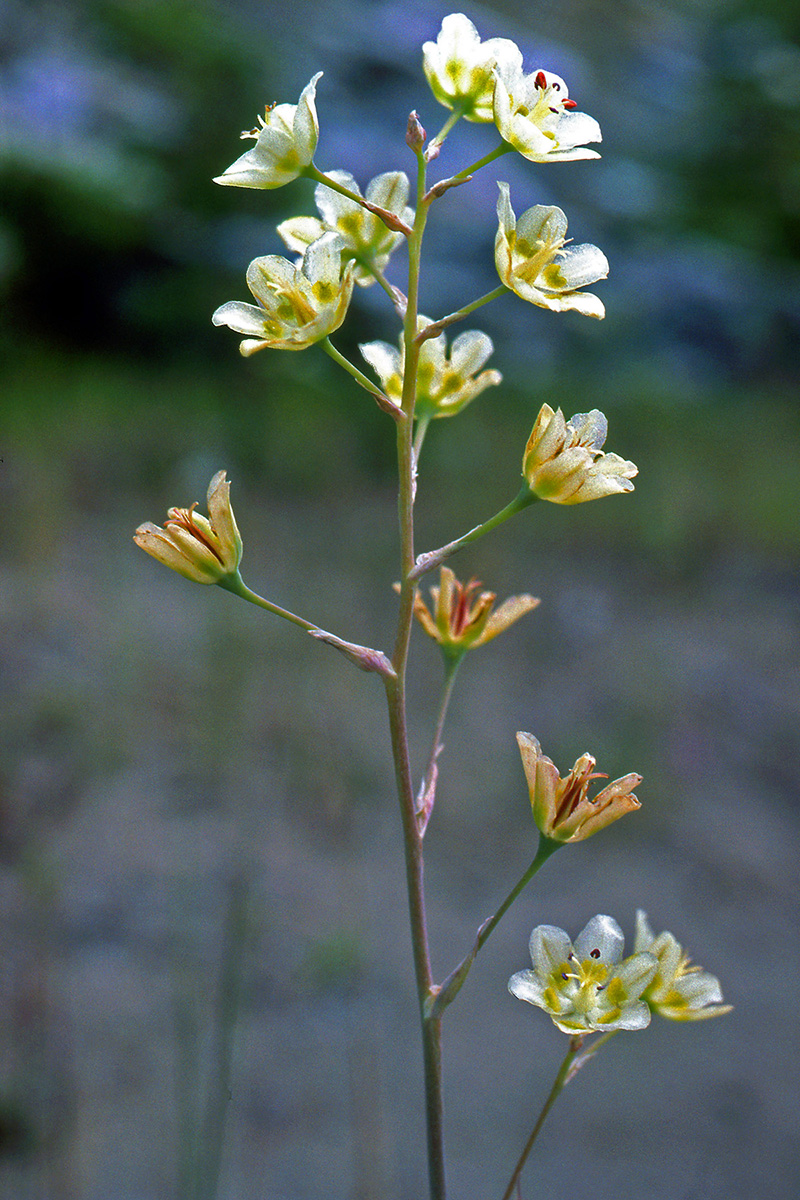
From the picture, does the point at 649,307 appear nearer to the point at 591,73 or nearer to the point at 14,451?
the point at 591,73

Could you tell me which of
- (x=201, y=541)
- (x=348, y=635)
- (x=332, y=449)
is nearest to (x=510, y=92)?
(x=201, y=541)

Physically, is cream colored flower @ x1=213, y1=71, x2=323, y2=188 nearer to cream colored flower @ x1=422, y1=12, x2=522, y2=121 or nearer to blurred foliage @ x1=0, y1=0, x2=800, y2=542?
cream colored flower @ x1=422, y1=12, x2=522, y2=121

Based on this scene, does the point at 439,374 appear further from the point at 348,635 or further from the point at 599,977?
the point at 348,635

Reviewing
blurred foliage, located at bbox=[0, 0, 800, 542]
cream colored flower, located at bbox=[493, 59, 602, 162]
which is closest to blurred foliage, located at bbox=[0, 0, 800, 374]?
blurred foliage, located at bbox=[0, 0, 800, 542]

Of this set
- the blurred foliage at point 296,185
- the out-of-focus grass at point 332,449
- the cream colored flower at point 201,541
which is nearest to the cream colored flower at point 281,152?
the cream colored flower at point 201,541

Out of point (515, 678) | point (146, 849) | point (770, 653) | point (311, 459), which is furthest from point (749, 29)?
point (146, 849)

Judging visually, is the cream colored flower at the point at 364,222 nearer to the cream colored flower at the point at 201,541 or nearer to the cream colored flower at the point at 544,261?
the cream colored flower at the point at 544,261
